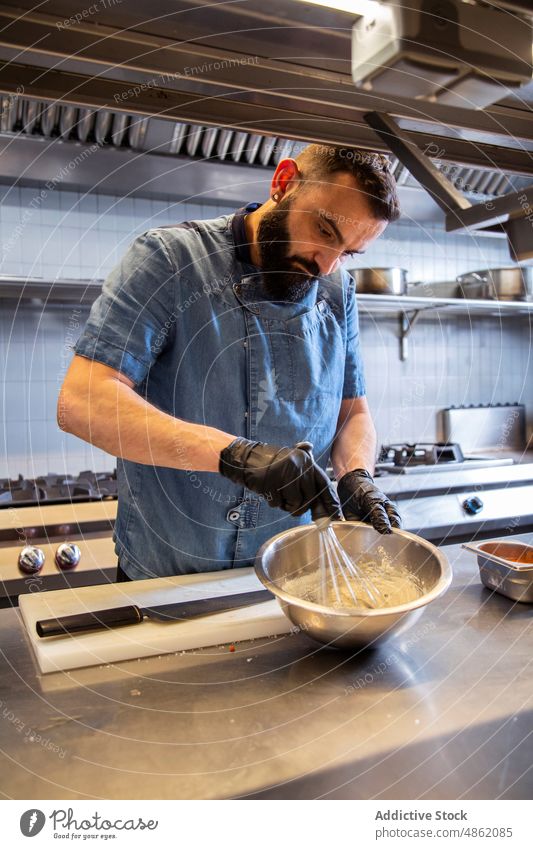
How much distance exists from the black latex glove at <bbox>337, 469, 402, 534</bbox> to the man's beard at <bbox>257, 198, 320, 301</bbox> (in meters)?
0.34

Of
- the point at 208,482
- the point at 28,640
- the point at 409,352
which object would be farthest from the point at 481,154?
the point at 409,352

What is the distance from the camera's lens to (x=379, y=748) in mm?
589

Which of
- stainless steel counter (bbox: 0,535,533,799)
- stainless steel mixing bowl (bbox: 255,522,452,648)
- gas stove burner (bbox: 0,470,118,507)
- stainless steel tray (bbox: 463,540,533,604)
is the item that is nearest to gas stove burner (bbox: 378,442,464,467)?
gas stove burner (bbox: 0,470,118,507)

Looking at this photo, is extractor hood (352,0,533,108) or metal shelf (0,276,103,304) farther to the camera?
metal shelf (0,276,103,304)

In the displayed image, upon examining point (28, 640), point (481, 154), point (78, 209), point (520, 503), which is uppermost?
point (78, 209)

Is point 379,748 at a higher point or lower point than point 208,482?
lower

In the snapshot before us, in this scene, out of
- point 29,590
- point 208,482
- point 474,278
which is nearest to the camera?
point 208,482

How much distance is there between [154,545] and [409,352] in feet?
6.88

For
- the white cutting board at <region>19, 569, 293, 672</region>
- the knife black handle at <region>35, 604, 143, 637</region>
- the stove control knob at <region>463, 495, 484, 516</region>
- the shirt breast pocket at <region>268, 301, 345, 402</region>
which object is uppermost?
the shirt breast pocket at <region>268, 301, 345, 402</region>

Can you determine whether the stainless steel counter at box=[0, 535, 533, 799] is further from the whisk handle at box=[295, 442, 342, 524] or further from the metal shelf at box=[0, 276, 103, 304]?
the metal shelf at box=[0, 276, 103, 304]

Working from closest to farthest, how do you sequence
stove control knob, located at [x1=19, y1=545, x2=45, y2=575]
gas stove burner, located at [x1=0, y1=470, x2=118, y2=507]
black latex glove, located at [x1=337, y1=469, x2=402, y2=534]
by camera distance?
Answer: black latex glove, located at [x1=337, y1=469, x2=402, y2=534] → stove control knob, located at [x1=19, y1=545, x2=45, y2=575] → gas stove burner, located at [x1=0, y1=470, x2=118, y2=507]

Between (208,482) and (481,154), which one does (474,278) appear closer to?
(481,154)

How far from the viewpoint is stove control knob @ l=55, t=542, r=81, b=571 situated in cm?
155

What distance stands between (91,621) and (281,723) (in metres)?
0.31
